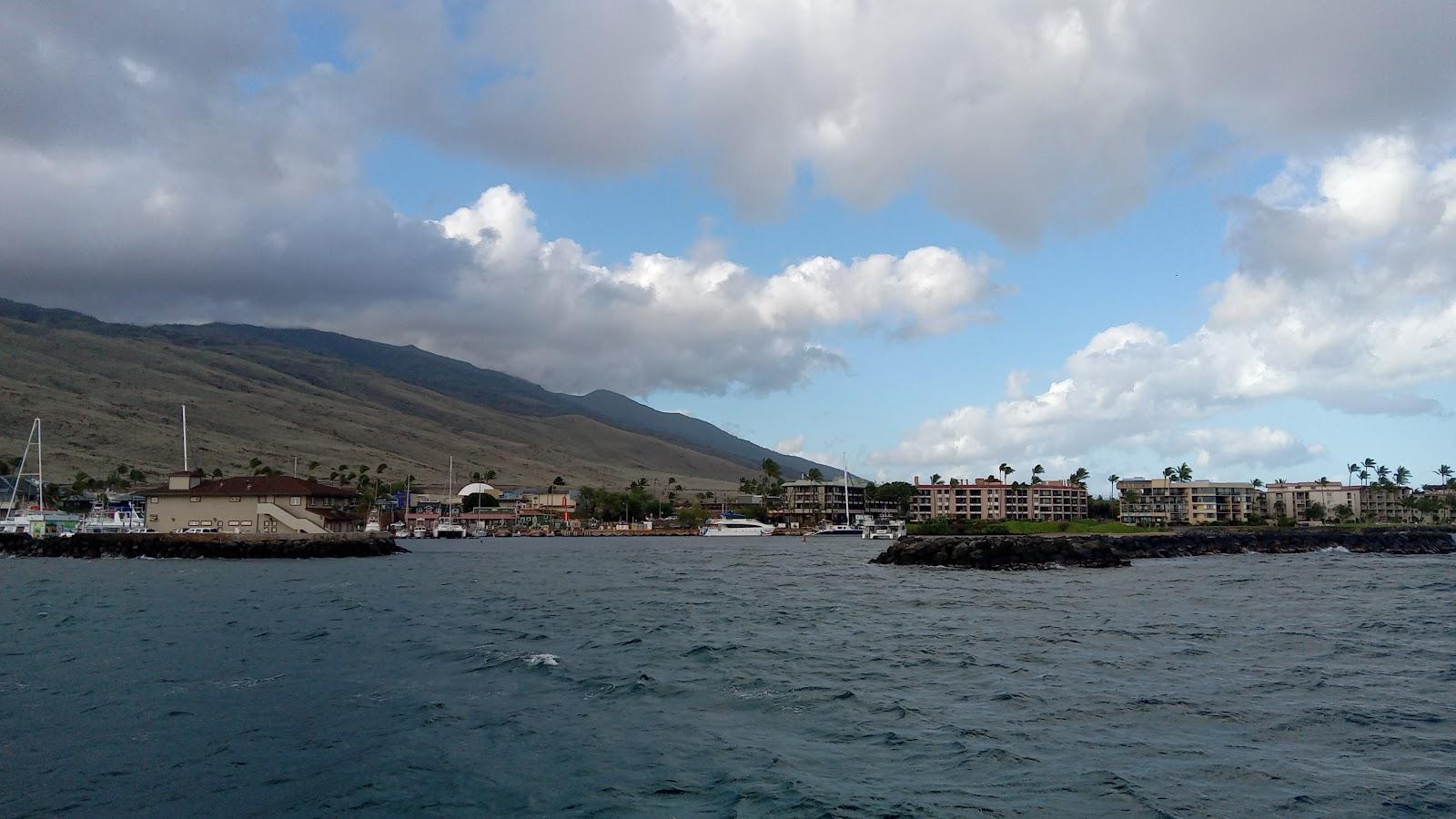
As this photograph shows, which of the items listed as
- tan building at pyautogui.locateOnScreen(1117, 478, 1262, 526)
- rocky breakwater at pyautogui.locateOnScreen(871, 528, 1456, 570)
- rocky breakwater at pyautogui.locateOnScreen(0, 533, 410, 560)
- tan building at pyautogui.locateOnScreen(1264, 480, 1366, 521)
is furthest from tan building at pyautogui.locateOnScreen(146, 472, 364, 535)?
tan building at pyautogui.locateOnScreen(1264, 480, 1366, 521)

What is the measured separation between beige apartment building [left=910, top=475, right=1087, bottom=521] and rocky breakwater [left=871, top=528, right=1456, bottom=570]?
60.0 metres

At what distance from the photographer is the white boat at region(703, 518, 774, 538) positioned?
15950 cm

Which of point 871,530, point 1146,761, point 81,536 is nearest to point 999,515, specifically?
point 871,530

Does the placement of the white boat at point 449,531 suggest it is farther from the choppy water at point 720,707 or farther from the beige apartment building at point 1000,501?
the choppy water at point 720,707

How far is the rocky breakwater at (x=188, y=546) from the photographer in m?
75.2

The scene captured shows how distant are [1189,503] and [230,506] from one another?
157 metres

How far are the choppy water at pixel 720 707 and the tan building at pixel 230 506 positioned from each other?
49.1 m

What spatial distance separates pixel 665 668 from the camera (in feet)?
74.4

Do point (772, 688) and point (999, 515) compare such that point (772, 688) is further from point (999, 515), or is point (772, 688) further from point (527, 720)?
point (999, 515)

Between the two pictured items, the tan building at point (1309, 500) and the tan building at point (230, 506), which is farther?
the tan building at point (1309, 500)

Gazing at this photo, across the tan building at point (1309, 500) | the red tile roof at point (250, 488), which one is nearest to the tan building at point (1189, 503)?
the tan building at point (1309, 500)

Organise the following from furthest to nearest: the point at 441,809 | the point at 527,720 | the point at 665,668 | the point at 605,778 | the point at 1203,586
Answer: the point at 1203,586 → the point at 665,668 → the point at 527,720 → the point at 605,778 → the point at 441,809

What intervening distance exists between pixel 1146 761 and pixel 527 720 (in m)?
10.2

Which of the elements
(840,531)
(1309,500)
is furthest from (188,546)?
(1309,500)
